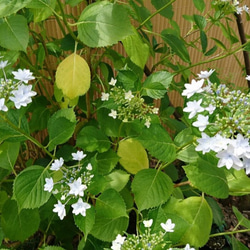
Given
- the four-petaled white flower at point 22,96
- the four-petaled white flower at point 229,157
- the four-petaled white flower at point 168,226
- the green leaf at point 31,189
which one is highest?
the four-petaled white flower at point 22,96

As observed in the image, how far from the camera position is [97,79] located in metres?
0.72

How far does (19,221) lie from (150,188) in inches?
9.8

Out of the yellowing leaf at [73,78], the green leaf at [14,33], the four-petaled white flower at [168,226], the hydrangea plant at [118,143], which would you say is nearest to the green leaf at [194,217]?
the hydrangea plant at [118,143]

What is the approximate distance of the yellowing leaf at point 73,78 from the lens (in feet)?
1.82

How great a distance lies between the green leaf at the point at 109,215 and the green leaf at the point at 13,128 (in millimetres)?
150

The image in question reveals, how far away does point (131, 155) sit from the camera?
0.61m

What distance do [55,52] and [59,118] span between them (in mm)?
242

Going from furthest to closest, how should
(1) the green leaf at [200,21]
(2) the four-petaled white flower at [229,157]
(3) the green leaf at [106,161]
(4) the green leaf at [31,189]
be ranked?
(1) the green leaf at [200,21]
(3) the green leaf at [106,161]
(4) the green leaf at [31,189]
(2) the four-petaled white flower at [229,157]

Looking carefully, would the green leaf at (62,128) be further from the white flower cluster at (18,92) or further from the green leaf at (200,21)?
the green leaf at (200,21)

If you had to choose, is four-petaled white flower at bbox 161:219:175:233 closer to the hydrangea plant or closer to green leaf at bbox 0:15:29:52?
the hydrangea plant

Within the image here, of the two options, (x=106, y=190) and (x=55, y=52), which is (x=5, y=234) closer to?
(x=106, y=190)

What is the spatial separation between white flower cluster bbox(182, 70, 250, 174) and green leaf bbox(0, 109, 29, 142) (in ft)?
0.80

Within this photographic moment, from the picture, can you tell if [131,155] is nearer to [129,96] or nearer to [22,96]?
[129,96]

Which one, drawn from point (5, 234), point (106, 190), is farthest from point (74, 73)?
point (5, 234)
